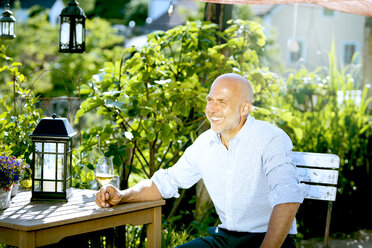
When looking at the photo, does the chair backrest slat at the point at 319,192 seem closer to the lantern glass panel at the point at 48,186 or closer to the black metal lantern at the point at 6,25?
the lantern glass panel at the point at 48,186

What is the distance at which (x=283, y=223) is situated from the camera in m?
2.35

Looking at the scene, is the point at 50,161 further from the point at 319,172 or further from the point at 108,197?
the point at 319,172

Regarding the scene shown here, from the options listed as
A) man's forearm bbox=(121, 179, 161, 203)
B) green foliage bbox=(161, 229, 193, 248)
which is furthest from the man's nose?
green foliage bbox=(161, 229, 193, 248)

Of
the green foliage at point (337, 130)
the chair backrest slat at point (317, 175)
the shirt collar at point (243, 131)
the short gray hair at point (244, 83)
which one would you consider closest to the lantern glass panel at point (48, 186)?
the shirt collar at point (243, 131)

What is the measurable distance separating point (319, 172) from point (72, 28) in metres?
1.91

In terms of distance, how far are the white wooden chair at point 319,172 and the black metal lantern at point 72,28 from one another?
1.65 m

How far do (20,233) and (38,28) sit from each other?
1400 centimetres

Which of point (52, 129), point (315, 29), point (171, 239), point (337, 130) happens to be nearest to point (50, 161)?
point (52, 129)

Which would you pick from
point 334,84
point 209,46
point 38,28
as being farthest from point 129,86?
point 38,28

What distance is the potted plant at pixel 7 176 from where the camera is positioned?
7.75ft

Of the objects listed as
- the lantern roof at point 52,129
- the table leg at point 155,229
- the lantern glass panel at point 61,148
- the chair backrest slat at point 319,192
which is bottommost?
the table leg at point 155,229

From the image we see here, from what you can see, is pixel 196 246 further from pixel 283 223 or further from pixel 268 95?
pixel 268 95

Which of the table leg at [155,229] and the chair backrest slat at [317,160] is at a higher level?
the chair backrest slat at [317,160]

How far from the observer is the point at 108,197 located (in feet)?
8.14
